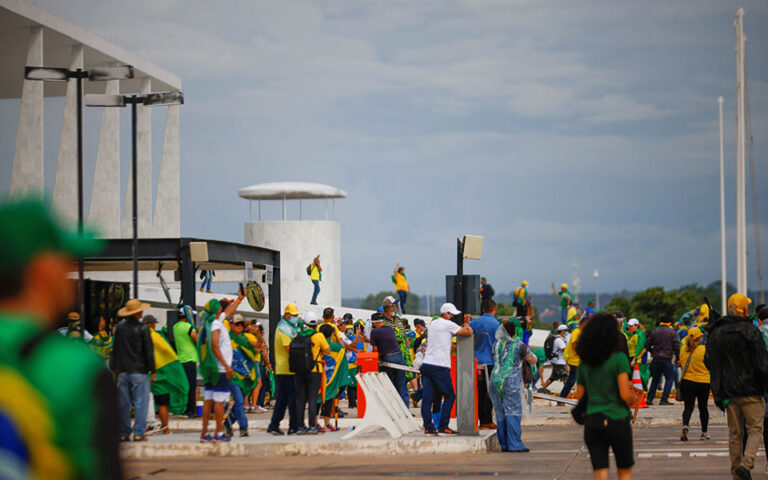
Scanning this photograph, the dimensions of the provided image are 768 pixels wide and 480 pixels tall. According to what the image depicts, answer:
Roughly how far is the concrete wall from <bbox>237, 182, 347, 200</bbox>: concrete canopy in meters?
1.31

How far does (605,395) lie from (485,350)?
8.06 meters

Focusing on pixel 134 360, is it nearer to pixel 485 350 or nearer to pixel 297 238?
pixel 485 350

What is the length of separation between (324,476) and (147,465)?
9.29 ft

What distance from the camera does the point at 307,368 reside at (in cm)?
1516

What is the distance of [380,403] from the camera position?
46.5 feet

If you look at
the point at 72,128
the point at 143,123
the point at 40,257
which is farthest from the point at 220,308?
the point at 143,123

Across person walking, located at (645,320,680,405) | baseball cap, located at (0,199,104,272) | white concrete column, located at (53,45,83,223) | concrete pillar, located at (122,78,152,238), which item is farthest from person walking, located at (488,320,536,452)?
concrete pillar, located at (122,78,152,238)

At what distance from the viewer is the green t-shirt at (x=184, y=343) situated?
1647 cm

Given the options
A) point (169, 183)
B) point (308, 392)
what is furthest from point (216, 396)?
point (169, 183)

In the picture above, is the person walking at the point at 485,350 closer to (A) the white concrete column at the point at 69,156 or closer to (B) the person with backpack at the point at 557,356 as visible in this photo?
(B) the person with backpack at the point at 557,356

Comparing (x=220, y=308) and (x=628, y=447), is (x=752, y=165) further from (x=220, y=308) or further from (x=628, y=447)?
(x=628, y=447)

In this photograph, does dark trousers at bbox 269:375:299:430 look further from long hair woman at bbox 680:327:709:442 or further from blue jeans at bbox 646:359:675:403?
blue jeans at bbox 646:359:675:403

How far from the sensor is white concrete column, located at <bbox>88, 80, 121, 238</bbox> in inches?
1711

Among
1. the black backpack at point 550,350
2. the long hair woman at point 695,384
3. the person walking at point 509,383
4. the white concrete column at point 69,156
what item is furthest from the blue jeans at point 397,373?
the white concrete column at point 69,156
